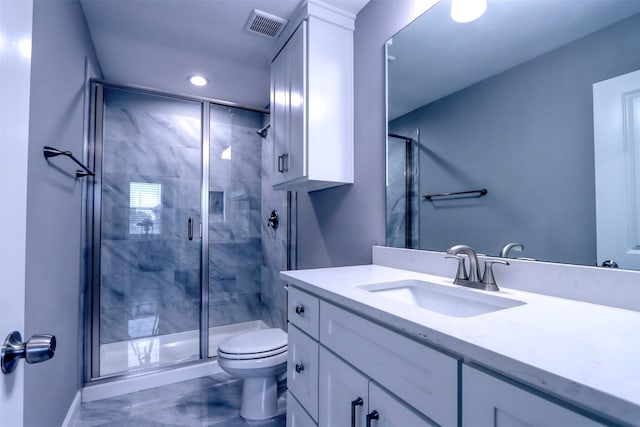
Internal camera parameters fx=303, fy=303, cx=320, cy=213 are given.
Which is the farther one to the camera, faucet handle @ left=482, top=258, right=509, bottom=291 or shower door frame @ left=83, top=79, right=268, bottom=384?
shower door frame @ left=83, top=79, right=268, bottom=384

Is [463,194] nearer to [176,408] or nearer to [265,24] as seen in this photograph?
[265,24]

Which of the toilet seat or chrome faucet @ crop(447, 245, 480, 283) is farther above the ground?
chrome faucet @ crop(447, 245, 480, 283)

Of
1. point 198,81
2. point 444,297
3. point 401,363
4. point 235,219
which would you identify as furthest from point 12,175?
point 235,219

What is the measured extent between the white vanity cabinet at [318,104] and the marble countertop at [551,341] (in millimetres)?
984

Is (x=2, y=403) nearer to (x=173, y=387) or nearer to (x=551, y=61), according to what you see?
(x=551, y=61)

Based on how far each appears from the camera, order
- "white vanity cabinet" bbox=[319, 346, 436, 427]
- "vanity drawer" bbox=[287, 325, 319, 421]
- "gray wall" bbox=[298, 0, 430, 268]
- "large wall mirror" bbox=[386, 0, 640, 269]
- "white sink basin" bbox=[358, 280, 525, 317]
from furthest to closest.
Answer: "gray wall" bbox=[298, 0, 430, 268] < "vanity drawer" bbox=[287, 325, 319, 421] < "white sink basin" bbox=[358, 280, 525, 317] < "large wall mirror" bbox=[386, 0, 640, 269] < "white vanity cabinet" bbox=[319, 346, 436, 427]

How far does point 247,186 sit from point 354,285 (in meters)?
2.38

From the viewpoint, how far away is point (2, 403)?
420 mm

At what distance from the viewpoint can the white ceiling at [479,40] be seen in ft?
2.99

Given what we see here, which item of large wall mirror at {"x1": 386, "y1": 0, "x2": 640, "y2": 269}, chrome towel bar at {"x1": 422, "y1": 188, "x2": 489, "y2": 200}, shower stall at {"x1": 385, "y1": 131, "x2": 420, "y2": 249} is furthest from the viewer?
shower stall at {"x1": 385, "y1": 131, "x2": 420, "y2": 249}

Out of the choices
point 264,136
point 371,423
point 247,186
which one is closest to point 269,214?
point 247,186

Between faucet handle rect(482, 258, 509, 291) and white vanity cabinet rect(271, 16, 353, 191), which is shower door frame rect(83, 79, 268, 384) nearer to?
white vanity cabinet rect(271, 16, 353, 191)

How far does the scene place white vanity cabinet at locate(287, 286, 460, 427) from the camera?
62 cm

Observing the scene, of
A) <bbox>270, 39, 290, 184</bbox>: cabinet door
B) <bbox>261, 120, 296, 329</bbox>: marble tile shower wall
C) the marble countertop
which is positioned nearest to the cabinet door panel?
the marble countertop
